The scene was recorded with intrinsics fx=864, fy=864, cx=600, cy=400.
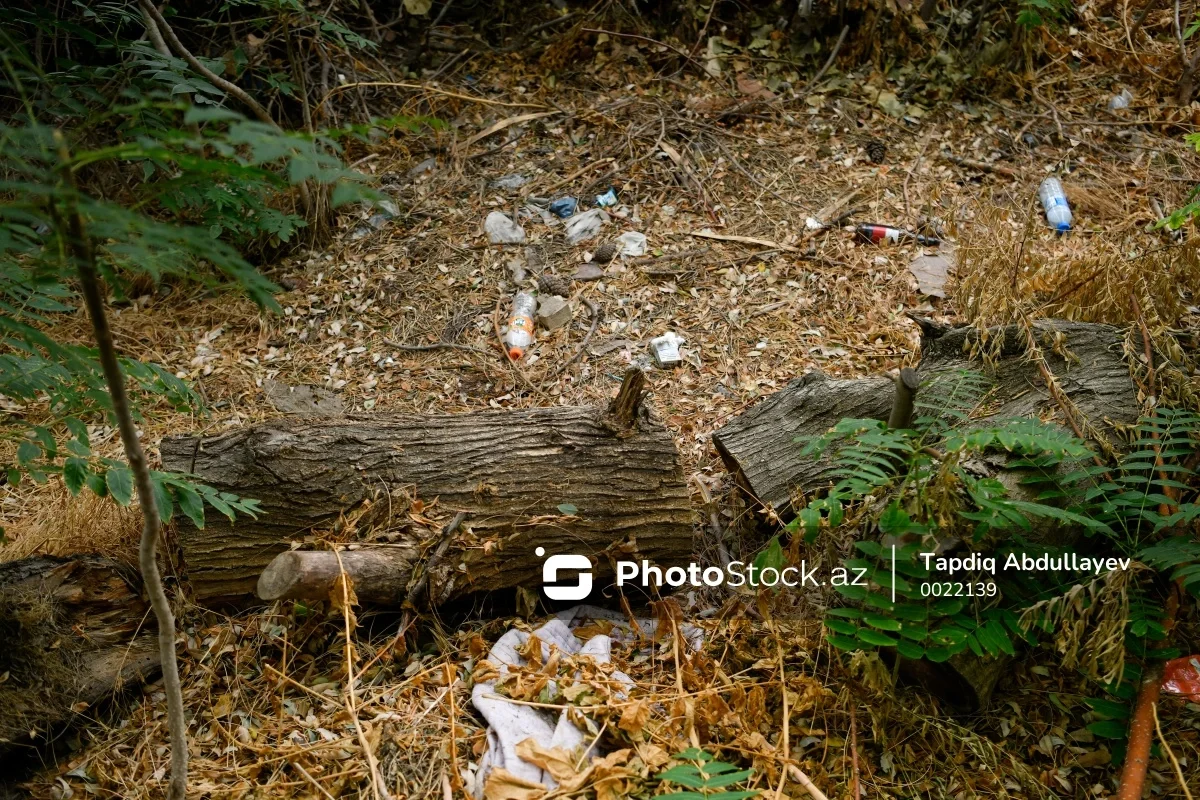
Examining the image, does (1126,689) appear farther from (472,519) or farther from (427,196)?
(427,196)

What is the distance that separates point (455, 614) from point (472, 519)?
1.05 feet

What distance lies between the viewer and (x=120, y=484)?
7.22 ft

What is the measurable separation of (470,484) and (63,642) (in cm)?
122

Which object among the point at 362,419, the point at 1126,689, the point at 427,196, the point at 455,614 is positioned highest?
the point at 427,196

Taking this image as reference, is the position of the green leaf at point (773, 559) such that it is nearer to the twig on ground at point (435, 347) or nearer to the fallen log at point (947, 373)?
the fallen log at point (947, 373)

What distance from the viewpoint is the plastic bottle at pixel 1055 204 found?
4.30m

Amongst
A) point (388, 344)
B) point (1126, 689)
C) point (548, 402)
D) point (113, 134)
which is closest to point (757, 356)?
point (548, 402)

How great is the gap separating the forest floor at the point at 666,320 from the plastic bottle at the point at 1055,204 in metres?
0.08

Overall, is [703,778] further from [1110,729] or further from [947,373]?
[947,373]

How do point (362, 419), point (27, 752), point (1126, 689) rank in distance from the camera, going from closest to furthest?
point (1126, 689)
point (27, 752)
point (362, 419)

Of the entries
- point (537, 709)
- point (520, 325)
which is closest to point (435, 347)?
point (520, 325)

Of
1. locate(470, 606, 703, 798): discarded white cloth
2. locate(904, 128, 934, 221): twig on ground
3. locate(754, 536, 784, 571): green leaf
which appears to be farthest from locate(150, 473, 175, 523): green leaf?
locate(904, 128, 934, 221): twig on ground

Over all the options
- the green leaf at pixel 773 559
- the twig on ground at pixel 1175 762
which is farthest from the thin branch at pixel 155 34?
the twig on ground at pixel 1175 762

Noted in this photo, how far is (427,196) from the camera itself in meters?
4.86
